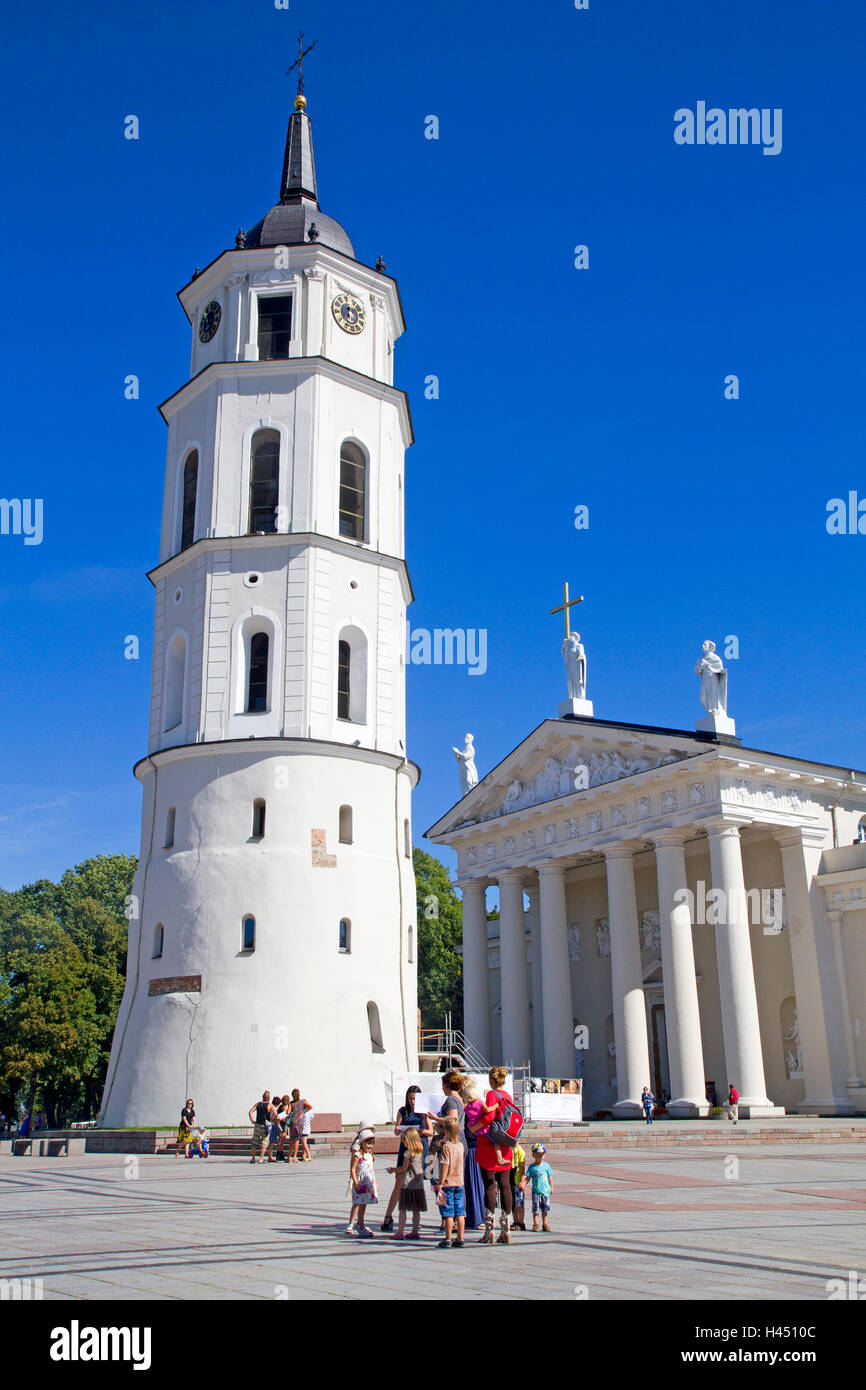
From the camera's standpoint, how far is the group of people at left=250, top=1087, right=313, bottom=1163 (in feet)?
80.0

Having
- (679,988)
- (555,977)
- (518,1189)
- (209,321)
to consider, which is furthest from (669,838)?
(518,1189)

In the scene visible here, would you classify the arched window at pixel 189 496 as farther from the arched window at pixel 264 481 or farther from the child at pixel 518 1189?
the child at pixel 518 1189

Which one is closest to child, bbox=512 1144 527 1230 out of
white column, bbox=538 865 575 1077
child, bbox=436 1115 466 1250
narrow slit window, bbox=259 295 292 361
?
child, bbox=436 1115 466 1250

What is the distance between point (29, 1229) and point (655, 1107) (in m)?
33.2

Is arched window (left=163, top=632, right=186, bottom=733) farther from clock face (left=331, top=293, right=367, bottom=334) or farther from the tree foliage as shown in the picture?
the tree foliage

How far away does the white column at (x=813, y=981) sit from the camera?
38750mm

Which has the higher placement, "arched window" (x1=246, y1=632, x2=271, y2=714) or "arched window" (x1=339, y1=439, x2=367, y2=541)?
"arched window" (x1=339, y1=439, x2=367, y2=541)

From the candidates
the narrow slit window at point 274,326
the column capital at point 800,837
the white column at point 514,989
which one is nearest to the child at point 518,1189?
the narrow slit window at point 274,326

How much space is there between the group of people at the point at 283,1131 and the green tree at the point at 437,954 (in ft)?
156

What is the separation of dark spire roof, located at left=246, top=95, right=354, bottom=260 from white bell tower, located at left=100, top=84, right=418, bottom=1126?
0.56 feet

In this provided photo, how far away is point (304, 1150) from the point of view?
80.2 ft

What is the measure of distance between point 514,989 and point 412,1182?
36254 millimetres
